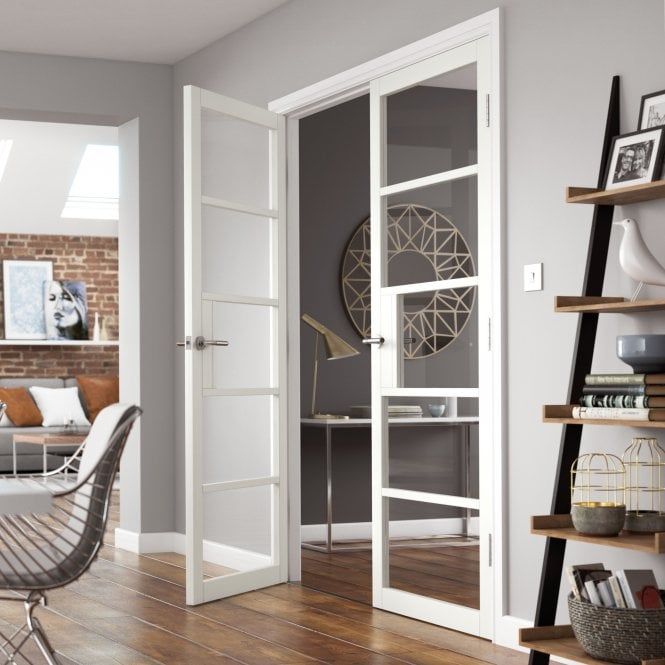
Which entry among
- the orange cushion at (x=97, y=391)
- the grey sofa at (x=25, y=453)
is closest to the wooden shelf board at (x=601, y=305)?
the grey sofa at (x=25, y=453)

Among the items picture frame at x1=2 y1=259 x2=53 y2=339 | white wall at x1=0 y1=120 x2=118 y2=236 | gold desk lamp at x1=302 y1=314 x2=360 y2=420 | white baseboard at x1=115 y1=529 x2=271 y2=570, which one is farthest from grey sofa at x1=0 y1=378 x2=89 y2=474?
gold desk lamp at x1=302 y1=314 x2=360 y2=420

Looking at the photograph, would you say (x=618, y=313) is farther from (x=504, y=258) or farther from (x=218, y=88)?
(x=218, y=88)

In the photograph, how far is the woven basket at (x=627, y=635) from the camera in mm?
3123

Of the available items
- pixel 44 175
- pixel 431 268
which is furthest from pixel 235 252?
pixel 44 175

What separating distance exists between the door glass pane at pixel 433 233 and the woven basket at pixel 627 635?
61.1 inches

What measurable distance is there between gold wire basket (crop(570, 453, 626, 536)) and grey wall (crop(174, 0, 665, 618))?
64mm

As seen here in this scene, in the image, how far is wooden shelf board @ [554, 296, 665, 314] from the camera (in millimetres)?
3250

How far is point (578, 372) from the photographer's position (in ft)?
11.5

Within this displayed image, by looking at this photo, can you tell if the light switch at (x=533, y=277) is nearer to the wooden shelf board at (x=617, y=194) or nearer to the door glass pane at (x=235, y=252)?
the wooden shelf board at (x=617, y=194)

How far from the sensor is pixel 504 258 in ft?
13.5

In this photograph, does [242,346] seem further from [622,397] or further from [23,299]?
[23,299]

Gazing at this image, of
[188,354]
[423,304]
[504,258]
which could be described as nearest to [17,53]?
[188,354]

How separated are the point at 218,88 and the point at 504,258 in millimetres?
2597

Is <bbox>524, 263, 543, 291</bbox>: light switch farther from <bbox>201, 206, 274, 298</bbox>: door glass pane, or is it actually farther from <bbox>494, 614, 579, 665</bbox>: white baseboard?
<bbox>201, 206, 274, 298</bbox>: door glass pane
